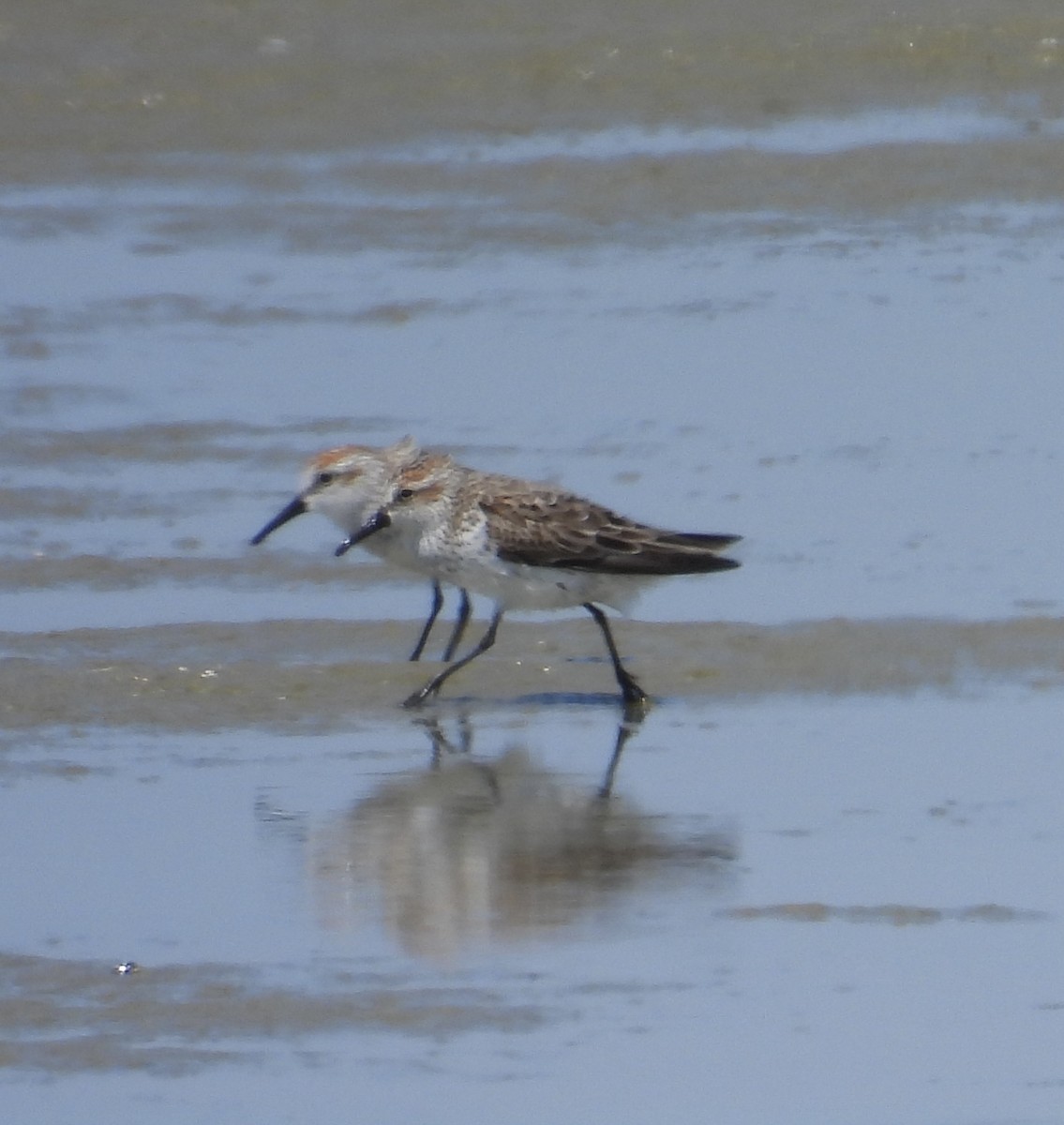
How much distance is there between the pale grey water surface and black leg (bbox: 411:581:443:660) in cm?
9

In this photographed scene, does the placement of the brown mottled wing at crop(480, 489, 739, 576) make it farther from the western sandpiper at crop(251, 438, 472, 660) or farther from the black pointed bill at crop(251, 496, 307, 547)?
the black pointed bill at crop(251, 496, 307, 547)

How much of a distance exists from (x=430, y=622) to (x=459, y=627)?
4.1 inches

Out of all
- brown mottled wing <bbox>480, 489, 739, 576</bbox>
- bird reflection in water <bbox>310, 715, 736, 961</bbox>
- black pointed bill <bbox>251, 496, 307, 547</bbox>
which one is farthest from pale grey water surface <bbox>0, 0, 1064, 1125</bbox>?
brown mottled wing <bbox>480, 489, 739, 576</bbox>

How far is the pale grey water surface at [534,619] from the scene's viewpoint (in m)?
6.21

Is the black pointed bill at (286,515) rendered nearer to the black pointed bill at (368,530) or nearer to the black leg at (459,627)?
the black pointed bill at (368,530)

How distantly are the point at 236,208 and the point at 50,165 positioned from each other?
131 centimetres

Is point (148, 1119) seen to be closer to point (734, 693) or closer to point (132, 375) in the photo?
point (734, 693)

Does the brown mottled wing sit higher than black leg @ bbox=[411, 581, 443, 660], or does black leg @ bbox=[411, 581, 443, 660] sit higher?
the brown mottled wing

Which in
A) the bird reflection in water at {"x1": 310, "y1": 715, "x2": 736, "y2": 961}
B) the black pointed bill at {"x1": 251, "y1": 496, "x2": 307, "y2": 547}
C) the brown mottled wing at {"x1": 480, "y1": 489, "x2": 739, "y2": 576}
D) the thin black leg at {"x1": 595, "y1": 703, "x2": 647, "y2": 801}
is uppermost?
the brown mottled wing at {"x1": 480, "y1": 489, "x2": 739, "y2": 576}

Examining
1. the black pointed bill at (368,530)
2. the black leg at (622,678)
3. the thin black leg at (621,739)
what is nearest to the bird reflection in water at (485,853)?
the thin black leg at (621,739)

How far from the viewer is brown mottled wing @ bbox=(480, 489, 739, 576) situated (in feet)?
29.3

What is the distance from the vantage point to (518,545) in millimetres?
8961

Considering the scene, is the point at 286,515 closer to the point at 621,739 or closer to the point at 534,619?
the point at 534,619

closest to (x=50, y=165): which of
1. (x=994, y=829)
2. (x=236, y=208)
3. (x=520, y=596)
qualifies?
(x=236, y=208)
